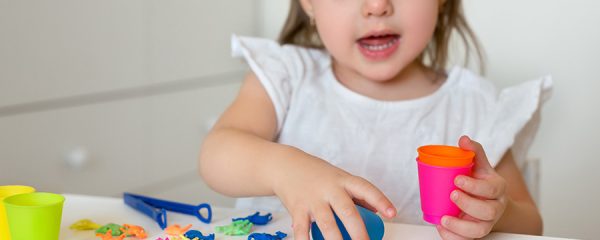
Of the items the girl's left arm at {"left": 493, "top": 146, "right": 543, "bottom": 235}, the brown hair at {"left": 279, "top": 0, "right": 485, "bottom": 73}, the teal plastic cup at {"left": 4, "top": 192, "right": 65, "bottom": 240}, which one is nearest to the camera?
the teal plastic cup at {"left": 4, "top": 192, "right": 65, "bottom": 240}

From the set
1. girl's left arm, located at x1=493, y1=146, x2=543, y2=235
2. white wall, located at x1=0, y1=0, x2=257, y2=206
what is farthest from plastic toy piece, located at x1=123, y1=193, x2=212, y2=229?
white wall, located at x1=0, y1=0, x2=257, y2=206

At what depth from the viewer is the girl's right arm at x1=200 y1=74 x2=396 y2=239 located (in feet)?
1.98

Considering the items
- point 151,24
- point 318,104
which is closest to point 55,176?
point 151,24

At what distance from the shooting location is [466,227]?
635 millimetres

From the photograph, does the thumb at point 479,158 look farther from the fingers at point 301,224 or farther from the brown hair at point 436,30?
the brown hair at point 436,30

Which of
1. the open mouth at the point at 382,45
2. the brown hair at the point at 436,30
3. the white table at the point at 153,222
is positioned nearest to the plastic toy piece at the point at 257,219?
the white table at the point at 153,222

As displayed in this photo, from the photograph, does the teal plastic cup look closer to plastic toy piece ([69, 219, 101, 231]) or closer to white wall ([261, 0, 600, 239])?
plastic toy piece ([69, 219, 101, 231])

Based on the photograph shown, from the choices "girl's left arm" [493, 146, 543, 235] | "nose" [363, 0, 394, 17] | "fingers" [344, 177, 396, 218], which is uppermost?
"nose" [363, 0, 394, 17]

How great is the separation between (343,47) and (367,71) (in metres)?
0.05

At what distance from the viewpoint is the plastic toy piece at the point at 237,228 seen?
2.19ft

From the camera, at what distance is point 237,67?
2061 millimetres

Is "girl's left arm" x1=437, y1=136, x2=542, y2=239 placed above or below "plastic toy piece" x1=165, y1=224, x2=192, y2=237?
above

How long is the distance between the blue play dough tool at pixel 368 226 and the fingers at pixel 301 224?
0.01 metres

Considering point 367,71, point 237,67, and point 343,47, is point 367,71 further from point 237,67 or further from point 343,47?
point 237,67
